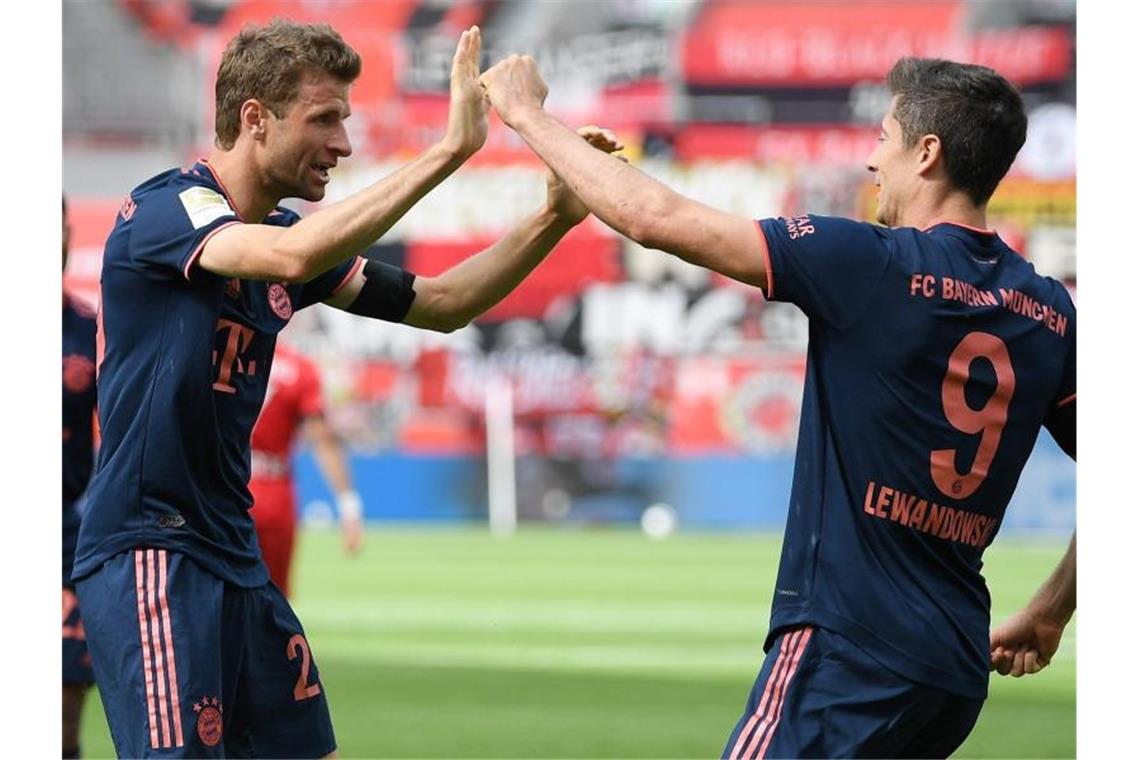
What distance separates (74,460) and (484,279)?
3.66 meters

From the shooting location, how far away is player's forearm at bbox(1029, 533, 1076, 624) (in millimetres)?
5000

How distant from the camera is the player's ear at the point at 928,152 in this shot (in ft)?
14.9

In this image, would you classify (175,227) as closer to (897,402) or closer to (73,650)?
(897,402)

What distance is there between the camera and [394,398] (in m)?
30.9

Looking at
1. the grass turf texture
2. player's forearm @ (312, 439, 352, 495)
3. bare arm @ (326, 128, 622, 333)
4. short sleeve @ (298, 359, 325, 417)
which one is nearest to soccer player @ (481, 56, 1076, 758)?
bare arm @ (326, 128, 622, 333)

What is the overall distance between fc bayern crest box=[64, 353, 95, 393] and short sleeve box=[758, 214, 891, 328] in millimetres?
5099

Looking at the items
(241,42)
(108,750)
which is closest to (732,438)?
(108,750)

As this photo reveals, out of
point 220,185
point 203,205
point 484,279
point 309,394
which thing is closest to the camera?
point 203,205

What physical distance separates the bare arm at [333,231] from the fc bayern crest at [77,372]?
4.08 metres

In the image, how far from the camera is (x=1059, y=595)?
5.01 meters

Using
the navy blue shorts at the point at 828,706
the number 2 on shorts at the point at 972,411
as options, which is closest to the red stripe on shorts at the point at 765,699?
the navy blue shorts at the point at 828,706

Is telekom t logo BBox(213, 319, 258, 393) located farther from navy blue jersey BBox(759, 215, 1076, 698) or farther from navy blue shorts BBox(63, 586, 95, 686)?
navy blue shorts BBox(63, 586, 95, 686)

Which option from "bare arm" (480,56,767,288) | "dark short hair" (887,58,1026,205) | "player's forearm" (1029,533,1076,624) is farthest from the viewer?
"player's forearm" (1029,533,1076,624)

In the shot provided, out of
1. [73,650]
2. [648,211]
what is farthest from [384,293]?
[73,650]
